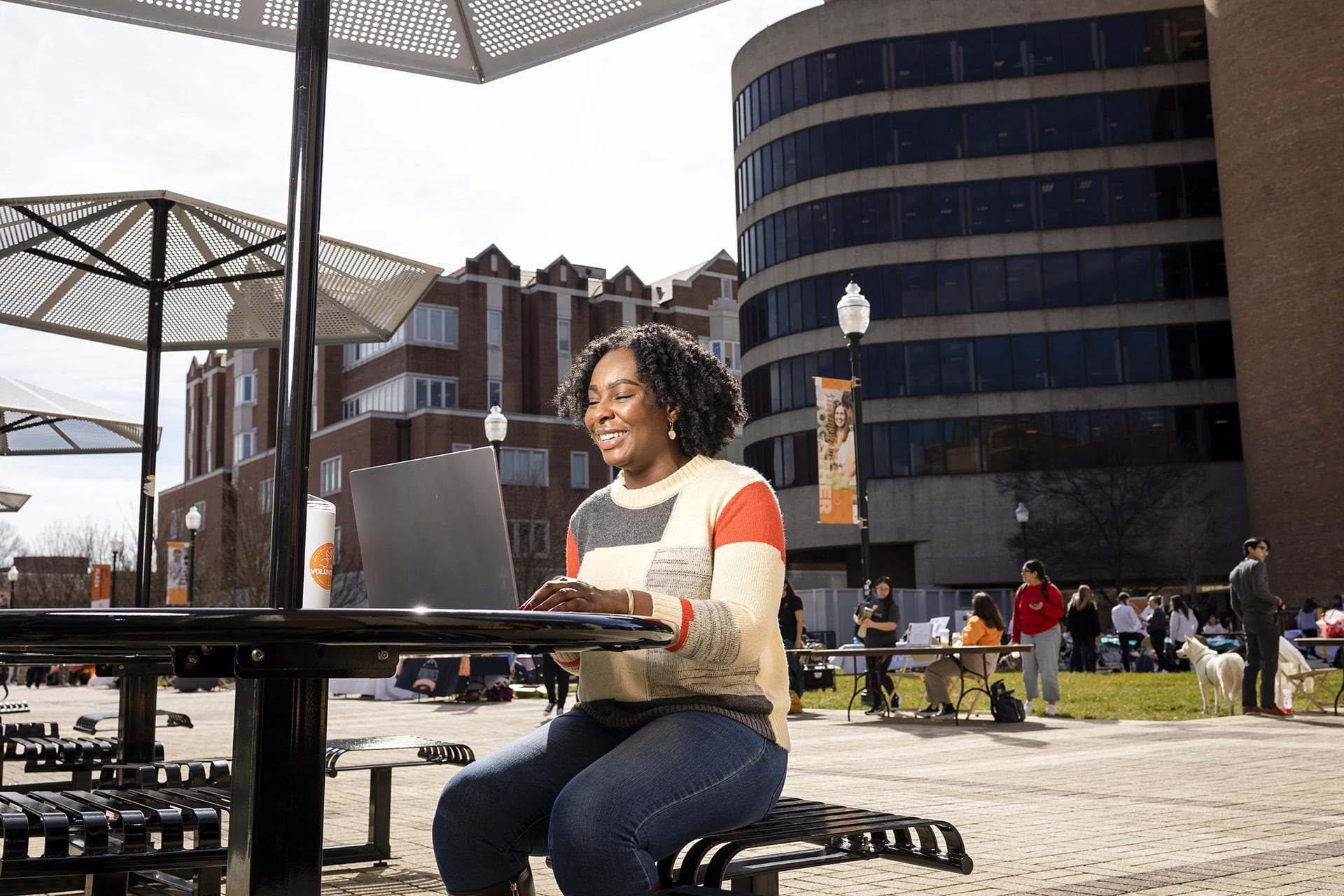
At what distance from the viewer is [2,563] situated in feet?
246

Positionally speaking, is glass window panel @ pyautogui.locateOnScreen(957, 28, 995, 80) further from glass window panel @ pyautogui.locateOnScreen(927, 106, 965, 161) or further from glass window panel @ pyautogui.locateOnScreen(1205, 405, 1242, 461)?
glass window panel @ pyautogui.locateOnScreen(1205, 405, 1242, 461)

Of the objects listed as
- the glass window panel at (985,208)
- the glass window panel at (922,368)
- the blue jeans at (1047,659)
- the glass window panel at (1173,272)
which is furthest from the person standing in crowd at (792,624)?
the glass window panel at (1173,272)

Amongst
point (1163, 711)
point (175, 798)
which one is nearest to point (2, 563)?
point (1163, 711)

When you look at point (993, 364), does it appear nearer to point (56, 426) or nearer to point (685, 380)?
point (56, 426)

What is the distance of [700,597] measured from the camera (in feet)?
9.87

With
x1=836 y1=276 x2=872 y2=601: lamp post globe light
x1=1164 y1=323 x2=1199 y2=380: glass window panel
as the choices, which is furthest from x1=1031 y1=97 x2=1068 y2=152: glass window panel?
x1=836 y1=276 x2=872 y2=601: lamp post globe light

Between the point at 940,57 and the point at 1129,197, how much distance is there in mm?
9744

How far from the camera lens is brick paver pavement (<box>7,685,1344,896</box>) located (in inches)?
201

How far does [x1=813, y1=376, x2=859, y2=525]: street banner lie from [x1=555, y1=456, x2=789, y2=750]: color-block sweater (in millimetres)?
14323

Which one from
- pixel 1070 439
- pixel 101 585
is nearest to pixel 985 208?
pixel 1070 439

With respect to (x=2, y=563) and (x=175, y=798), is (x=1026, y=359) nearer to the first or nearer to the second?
(x=175, y=798)

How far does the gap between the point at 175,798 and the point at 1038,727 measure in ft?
37.6

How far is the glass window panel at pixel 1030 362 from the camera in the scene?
50.6m

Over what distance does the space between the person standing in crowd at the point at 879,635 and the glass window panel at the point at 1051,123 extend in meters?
39.3
